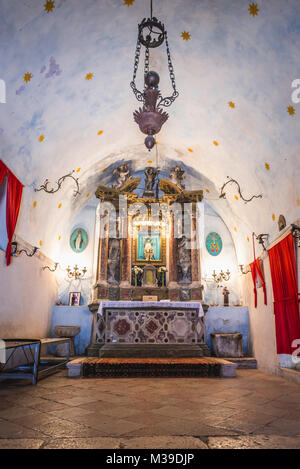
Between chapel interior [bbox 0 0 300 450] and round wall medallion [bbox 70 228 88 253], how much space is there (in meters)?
0.10

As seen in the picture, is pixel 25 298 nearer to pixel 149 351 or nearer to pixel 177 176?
pixel 149 351

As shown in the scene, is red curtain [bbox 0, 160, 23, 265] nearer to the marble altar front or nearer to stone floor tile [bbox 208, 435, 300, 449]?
the marble altar front

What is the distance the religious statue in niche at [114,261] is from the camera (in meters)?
9.95

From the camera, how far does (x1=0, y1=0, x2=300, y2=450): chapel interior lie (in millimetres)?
4008

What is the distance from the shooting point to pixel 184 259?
33.4 feet

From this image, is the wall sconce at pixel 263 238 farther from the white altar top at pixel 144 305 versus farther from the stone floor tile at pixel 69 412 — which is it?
the stone floor tile at pixel 69 412

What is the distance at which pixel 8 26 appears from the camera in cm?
468

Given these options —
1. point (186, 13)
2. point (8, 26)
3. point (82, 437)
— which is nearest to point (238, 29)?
point (186, 13)

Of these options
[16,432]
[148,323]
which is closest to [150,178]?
[148,323]

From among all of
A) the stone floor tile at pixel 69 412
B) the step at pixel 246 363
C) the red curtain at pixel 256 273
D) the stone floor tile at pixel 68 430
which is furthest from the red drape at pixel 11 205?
the step at pixel 246 363

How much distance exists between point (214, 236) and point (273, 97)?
6182 millimetres

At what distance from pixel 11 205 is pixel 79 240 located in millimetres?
4982

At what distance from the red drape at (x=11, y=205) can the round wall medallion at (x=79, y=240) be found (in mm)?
4573

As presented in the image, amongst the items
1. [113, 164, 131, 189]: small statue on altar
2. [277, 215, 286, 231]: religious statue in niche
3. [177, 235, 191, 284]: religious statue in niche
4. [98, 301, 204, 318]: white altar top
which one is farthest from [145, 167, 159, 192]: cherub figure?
[277, 215, 286, 231]: religious statue in niche
